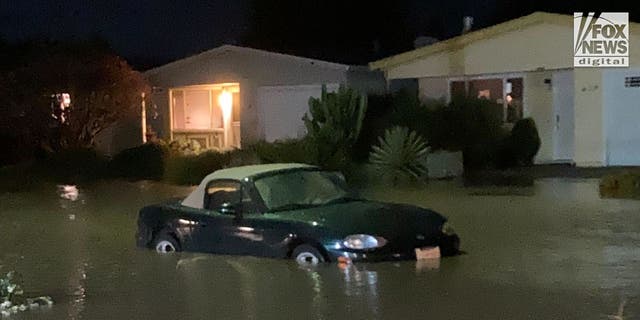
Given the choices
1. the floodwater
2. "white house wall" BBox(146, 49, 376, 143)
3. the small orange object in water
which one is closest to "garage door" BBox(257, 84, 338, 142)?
"white house wall" BBox(146, 49, 376, 143)

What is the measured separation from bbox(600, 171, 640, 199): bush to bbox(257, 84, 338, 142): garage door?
1226 cm

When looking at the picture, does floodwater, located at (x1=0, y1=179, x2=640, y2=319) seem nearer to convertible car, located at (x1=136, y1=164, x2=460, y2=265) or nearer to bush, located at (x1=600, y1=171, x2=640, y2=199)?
convertible car, located at (x1=136, y1=164, x2=460, y2=265)

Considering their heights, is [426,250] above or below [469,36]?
below

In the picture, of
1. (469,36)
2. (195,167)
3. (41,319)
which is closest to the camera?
(41,319)

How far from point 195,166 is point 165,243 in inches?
461

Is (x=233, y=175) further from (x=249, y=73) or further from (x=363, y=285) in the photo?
(x=249, y=73)

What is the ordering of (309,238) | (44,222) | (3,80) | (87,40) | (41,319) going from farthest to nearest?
(87,40)
(3,80)
(44,222)
(309,238)
(41,319)

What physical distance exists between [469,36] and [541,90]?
2285mm

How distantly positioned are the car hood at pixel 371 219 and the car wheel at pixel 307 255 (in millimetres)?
300

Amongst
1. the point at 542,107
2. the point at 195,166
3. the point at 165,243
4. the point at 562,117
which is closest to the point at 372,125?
the point at 195,166

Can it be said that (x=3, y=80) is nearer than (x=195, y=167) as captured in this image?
No

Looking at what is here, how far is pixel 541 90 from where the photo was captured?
28.6m

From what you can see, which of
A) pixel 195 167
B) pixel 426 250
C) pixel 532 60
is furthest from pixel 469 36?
pixel 426 250

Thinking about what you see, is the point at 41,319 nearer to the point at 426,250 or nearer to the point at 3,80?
the point at 426,250
